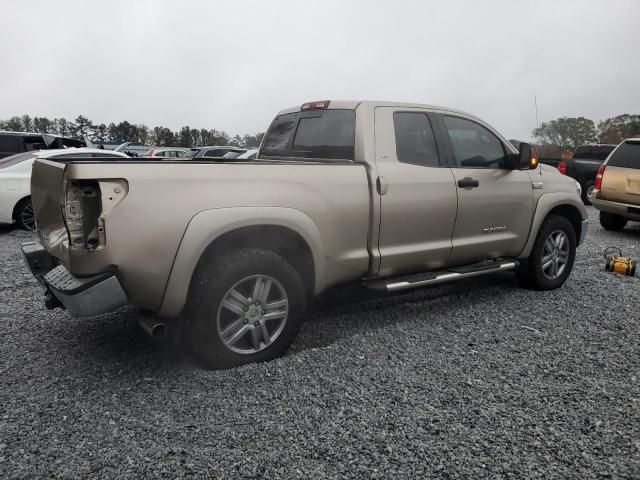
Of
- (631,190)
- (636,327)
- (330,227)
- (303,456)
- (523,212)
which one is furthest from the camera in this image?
(631,190)

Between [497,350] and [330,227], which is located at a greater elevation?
[330,227]

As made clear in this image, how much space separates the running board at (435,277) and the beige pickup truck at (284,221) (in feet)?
0.04

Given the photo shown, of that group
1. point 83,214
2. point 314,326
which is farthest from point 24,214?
point 83,214

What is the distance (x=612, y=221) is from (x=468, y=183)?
691cm

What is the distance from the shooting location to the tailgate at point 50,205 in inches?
113

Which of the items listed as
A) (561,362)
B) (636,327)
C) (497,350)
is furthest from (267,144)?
(636,327)

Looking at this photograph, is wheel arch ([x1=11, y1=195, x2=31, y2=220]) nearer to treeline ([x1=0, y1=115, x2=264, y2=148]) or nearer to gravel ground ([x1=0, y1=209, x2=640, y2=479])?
gravel ground ([x1=0, y1=209, x2=640, y2=479])

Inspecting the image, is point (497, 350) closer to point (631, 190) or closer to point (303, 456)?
point (303, 456)

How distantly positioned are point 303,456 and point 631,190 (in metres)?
8.34

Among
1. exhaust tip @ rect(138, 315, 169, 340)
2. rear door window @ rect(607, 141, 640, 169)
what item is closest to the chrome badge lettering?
exhaust tip @ rect(138, 315, 169, 340)

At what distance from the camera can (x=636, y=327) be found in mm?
4168

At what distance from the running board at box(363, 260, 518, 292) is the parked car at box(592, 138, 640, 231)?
512 centimetres

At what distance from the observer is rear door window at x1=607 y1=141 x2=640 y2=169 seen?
28.3ft

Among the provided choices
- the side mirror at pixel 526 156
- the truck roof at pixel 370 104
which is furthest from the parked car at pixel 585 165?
the truck roof at pixel 370 104
